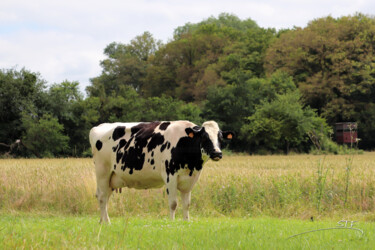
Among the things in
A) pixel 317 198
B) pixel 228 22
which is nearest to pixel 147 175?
pixel 317 198

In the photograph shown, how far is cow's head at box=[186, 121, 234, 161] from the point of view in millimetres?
8922

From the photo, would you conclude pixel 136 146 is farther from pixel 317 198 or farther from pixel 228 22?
pixel 228 22

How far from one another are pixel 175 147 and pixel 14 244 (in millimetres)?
4432

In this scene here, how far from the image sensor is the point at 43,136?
42.0 m

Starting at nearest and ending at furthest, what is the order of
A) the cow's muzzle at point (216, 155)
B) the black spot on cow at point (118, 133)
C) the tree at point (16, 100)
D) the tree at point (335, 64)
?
1. the cow's muzzle at point (216, 155)
2. the black spot on cow at point (118, 133)
3. the tree at point (16, 100)
4. the tree at point (335, 64)

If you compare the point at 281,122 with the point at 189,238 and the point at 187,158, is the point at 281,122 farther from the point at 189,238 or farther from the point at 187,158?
the point at 189,238

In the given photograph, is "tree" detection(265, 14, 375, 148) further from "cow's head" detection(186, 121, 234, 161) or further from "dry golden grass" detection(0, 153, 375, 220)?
"cow's head" detection(186, 121, 234, 161)

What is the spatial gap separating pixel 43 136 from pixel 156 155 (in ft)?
114

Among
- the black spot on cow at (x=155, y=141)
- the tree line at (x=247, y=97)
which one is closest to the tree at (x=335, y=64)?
the tree line at (x=247, y=97)

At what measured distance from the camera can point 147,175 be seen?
32.6 feet

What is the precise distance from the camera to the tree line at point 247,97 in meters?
45.0

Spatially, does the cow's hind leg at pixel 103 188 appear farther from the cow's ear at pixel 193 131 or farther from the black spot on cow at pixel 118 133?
the cow's ear at pixel 193 131

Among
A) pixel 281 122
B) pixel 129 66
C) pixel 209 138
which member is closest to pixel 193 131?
pixel 209 138

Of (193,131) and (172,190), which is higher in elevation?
(193,131)
